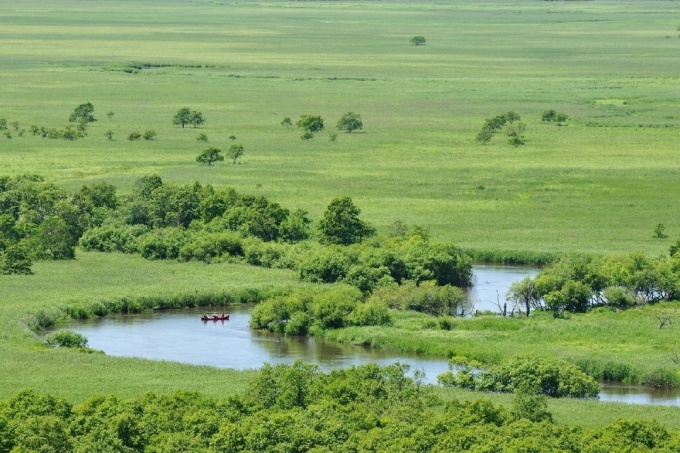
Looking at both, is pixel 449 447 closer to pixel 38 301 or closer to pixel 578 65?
pixel 38 301

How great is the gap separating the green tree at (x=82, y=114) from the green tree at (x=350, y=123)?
17752mm

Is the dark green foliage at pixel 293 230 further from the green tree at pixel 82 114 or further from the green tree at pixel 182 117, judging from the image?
the green tree at pixel 82 114

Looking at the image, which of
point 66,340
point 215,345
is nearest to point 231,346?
point 215,345

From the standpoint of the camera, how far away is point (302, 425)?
36.7m

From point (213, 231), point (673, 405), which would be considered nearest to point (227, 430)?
point (673, 405)

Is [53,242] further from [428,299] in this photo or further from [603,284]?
[603,284]

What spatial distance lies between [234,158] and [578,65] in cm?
7898

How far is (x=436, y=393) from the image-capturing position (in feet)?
143

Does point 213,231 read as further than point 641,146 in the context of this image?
No

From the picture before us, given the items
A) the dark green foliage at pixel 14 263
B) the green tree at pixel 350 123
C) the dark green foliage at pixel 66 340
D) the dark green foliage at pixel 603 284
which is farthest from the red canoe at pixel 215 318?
the green tree at pixel 350 123

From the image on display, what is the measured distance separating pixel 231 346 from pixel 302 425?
1484 cm

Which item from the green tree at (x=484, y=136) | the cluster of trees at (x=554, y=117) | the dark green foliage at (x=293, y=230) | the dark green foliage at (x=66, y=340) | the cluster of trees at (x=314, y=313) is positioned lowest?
the dark green foliage at (x=66, y=340)

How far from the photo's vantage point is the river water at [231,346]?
158 feet

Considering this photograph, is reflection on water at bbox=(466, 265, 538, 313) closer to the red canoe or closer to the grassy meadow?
the grassy meadow
